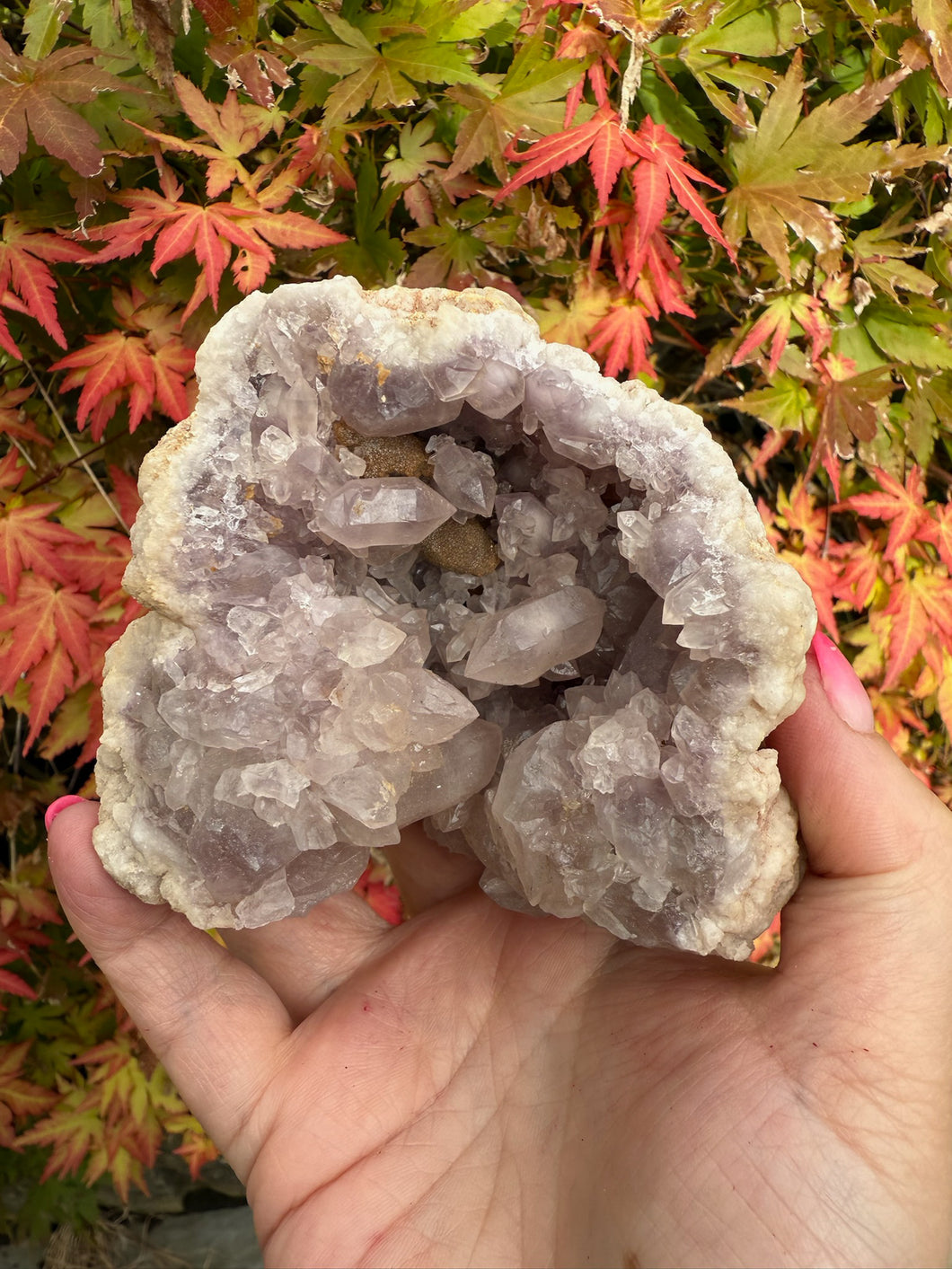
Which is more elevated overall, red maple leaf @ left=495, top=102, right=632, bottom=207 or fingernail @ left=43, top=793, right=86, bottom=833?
red maple leaf @ left=495, top=102, right=632, bottom=207

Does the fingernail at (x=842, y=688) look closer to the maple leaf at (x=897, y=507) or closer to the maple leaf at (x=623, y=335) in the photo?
the maple leaf at (x=623, y=335)

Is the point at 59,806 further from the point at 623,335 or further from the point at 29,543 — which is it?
the point at 623,335

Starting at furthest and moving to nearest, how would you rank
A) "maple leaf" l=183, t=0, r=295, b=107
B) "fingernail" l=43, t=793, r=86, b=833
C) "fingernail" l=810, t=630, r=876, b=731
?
"maple leaf" l=183, t=0, r=295, b=107
"fingernail" l=43, t=793, r=86, b=833
"fingernail" l=810, t=630, r=876, b=731

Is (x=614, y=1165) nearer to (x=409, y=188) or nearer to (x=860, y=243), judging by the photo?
(x=409, y=188)

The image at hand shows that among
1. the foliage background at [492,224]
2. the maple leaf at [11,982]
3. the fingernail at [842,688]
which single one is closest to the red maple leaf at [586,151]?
the foliage background at [492,224]

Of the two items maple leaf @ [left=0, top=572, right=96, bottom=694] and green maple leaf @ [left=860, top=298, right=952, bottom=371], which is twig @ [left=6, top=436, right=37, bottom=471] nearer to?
maple leaf @ [left=0, top=572, right=96, bottom=694]

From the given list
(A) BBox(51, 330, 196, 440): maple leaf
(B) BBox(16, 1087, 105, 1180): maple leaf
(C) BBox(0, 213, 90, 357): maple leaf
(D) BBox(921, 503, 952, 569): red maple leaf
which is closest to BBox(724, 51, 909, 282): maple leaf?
(D) BBox(921, 503, 952, 569): red maple leaf
